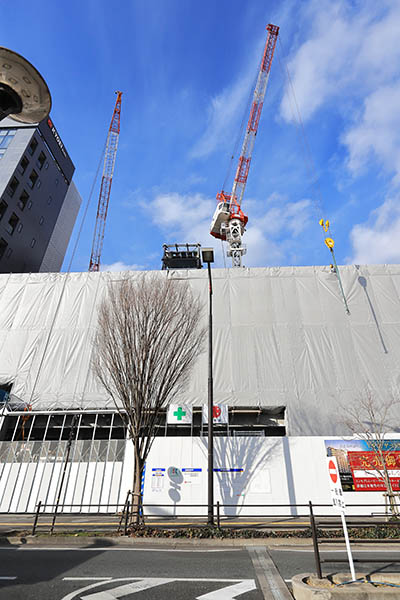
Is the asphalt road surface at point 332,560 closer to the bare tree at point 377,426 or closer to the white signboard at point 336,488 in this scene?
the white signboard at point 336,488

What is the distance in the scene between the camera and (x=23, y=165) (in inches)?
1335

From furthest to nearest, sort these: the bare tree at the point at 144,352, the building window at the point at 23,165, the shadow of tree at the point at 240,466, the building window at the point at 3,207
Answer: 1. the building window at the point at 23,165
2. the building window at the point at 3,207
3. the shadow of tree at the point at 240,466
4. the bare tree at the point at 144,352

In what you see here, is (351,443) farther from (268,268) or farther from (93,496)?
(268,268)

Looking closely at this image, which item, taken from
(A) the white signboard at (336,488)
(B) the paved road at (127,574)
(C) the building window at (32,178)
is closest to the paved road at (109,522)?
(B) the paved road at (127,574)

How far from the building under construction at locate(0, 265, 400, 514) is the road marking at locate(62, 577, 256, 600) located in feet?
27.5

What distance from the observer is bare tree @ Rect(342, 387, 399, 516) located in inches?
490

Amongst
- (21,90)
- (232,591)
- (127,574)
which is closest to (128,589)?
(127,574)

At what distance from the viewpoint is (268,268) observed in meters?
23.0

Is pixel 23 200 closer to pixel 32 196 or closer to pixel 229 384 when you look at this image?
pixel 32 196

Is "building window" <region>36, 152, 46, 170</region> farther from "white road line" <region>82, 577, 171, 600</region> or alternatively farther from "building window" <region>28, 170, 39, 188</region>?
"white road line" <region>82, 577, 171, 600</region>

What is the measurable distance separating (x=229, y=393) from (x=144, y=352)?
8.64 m

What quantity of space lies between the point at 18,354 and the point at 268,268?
19.0 meters

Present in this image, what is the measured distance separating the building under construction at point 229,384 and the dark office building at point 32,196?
38.6 ft

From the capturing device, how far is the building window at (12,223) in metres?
32.1
